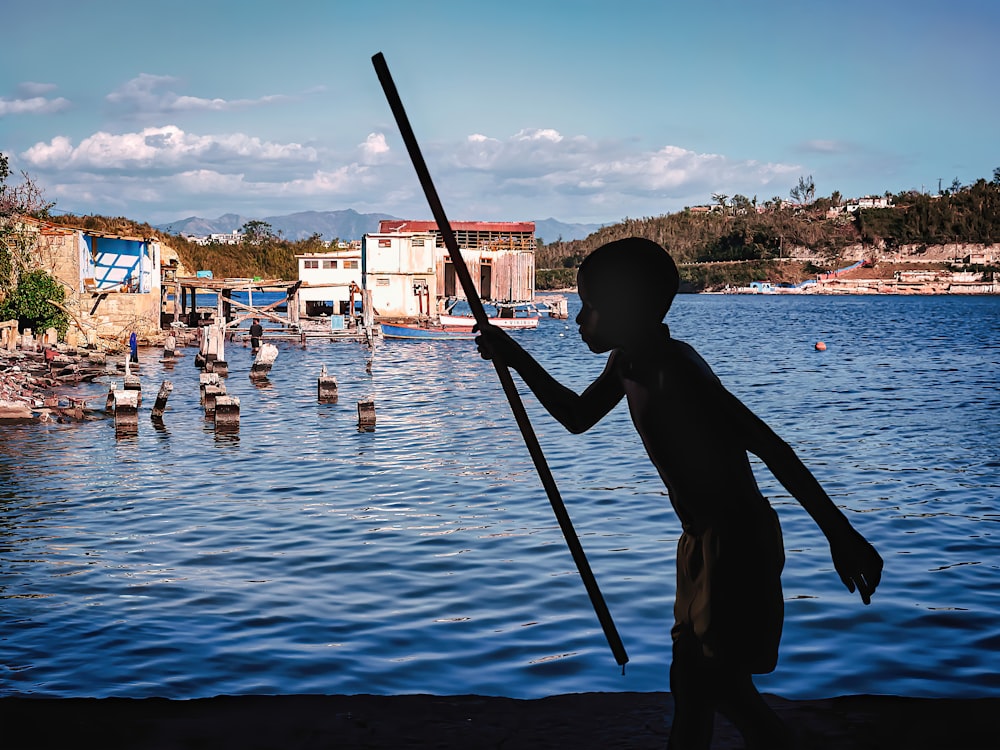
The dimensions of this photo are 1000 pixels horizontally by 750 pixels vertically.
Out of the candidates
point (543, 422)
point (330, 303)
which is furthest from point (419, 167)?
point (330, 303)

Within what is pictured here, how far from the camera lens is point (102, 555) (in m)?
11.0

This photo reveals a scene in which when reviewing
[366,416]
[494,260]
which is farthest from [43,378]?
[494,260]

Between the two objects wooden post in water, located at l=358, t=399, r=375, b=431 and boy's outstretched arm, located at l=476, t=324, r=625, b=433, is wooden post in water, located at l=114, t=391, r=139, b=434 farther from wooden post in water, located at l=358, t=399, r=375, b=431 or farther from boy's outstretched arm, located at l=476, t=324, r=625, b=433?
boy's outstretched arm, located at l=476, t=324, r=625, b=433

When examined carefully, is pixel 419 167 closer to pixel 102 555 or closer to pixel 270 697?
pixel 270 697

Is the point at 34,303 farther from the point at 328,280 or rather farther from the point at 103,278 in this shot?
the point at 328,280

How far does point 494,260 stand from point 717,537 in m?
65.5

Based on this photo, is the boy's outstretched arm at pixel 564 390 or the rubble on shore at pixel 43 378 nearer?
the boy's outstretched arm at pixel 564 390

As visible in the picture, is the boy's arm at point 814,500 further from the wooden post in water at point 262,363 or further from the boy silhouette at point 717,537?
the wooden post in water at point 262,363

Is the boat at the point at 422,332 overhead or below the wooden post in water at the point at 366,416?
overhead

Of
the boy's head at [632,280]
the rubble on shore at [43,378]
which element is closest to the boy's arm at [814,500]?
the boy's head at [632,280]

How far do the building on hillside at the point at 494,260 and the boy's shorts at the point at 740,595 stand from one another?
60.1 metres

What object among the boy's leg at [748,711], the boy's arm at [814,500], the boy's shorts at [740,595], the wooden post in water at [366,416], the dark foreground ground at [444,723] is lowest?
the wooden post in water at [366,416]

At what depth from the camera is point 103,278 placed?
41594 mm

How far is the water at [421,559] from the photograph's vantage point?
24.3 ft
